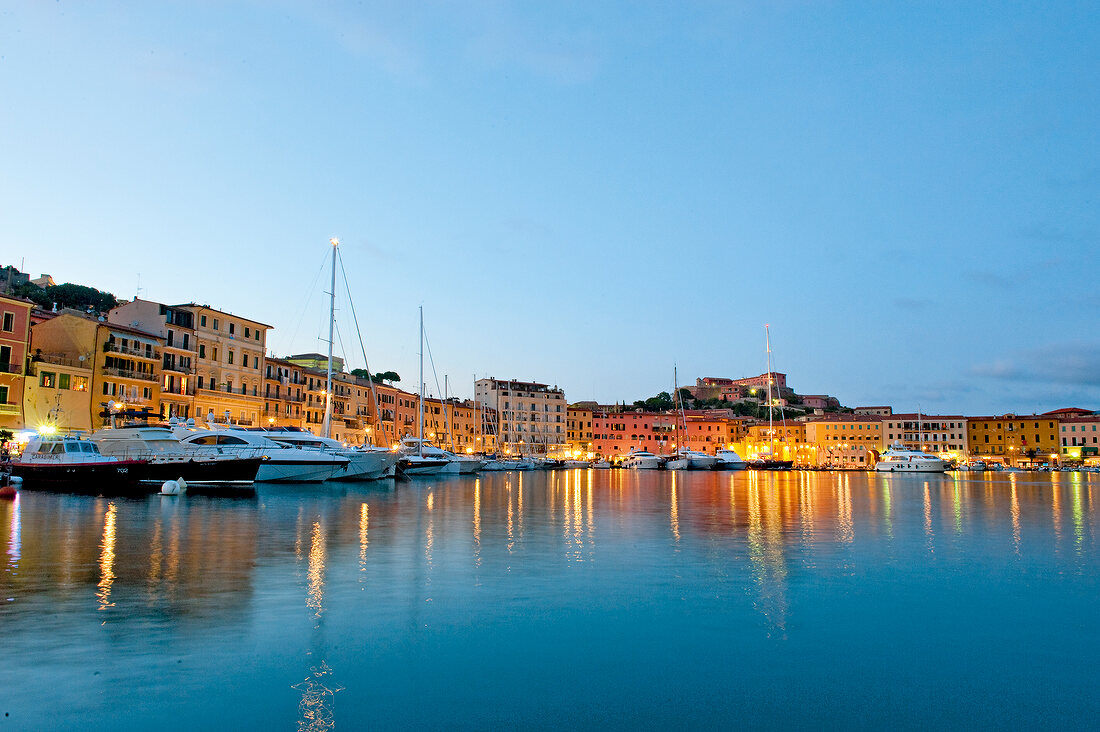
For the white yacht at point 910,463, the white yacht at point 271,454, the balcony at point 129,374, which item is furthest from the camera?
the white yacht at point 910,463

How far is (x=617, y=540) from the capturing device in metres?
18.5

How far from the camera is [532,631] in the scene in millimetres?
9266

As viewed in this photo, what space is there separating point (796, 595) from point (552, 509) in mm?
17853

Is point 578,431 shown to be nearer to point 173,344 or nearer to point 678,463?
point 678,463

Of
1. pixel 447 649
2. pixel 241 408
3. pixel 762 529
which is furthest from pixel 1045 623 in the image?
pixel 241 408

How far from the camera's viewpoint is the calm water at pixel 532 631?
6664 mm

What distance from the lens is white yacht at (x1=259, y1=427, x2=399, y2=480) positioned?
4475cm

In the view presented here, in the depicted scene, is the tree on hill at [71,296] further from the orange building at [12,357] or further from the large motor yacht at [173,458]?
the large motor yacht at [173,458]

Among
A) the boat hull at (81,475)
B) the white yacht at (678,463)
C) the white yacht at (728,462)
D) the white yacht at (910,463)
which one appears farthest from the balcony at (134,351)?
the white yacht at (910,463)

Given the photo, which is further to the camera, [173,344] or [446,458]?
[446,458]

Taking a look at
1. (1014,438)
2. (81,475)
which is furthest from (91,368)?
(1014,438)

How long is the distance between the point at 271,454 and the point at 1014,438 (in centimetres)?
14179

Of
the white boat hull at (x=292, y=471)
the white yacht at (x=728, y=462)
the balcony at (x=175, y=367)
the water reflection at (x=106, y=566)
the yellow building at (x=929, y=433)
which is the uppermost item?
the balcony at (x=175, y=367)

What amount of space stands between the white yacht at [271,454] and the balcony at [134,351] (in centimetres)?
1965
